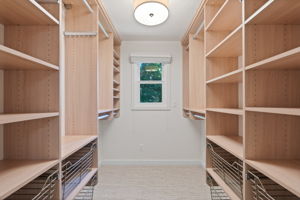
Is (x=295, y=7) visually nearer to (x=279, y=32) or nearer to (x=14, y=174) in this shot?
(x=279, y=32)

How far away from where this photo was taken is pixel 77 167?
1.70 metres

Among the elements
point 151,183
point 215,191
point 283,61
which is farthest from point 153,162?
point 283,61

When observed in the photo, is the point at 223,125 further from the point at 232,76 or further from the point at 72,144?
the point at 72,144

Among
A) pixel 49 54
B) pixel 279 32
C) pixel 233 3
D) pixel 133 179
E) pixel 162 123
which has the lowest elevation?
pixel 133 179

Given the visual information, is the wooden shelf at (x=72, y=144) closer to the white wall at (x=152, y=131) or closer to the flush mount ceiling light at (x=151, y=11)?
the flush mount ceiling light at (x=151, y=11)

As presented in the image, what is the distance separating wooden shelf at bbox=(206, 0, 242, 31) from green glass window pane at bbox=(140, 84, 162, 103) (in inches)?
76.9

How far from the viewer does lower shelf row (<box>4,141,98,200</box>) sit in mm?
1214

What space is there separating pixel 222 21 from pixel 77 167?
1773 mm

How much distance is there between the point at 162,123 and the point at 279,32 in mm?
2724

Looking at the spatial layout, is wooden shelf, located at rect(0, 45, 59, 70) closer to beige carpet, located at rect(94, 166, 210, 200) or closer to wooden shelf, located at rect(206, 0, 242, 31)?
wooden shelf, located at rect(206, 0, 242, 31)

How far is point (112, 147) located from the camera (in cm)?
379

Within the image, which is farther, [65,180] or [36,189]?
[65,180]

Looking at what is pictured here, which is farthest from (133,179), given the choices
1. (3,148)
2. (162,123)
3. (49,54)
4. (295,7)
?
(295,7)

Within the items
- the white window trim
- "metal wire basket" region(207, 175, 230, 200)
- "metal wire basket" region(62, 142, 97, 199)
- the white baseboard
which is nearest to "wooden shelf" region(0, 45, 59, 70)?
"metal wire basket" region(62, 142, 97, 199)
